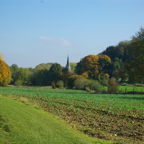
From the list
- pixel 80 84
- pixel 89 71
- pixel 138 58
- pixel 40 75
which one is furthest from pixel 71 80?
pixel 40 75

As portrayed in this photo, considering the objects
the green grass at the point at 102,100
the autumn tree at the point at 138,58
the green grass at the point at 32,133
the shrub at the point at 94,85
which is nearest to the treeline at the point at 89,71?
the shrub at the point at 94,85

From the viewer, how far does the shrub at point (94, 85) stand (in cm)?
5437

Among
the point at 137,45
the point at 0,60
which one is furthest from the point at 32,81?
the point at 137,45

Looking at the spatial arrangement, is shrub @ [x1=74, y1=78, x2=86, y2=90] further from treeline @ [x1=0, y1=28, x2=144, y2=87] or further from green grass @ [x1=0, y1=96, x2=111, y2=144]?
green grass @ [x1=0, y1=96, x2=111, y2=144]

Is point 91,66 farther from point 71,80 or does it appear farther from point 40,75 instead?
point 40,75

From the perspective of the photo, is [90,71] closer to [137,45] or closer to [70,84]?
[70,84]

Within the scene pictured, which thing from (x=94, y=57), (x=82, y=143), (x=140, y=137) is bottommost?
(x=140, y=137)

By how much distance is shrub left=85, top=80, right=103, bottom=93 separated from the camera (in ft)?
178

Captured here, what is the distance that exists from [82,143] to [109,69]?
78.9 m

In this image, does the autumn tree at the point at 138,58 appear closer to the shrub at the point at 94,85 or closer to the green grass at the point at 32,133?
the shrub at the point at 94,85

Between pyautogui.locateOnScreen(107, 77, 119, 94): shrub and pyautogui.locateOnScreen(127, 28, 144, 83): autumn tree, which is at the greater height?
pyautogui.locateOnScreen(127, 28, 144, 83): autumn tree

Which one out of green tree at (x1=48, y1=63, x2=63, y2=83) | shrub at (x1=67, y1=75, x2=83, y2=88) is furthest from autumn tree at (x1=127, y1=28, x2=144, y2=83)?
green tree at (x1=48, y1=63, x2=63, y2=83)

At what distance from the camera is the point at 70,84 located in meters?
67.0

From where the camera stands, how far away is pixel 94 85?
55.9 metres
